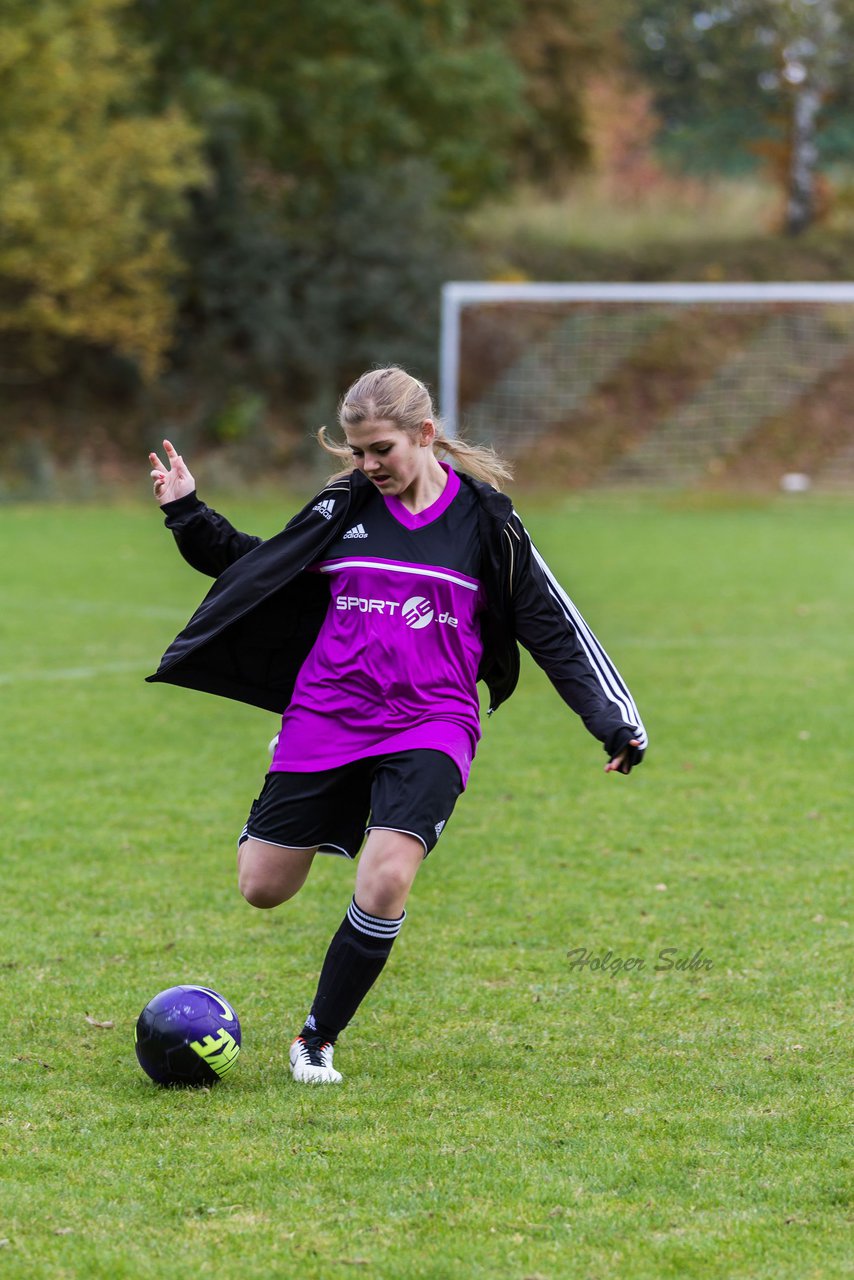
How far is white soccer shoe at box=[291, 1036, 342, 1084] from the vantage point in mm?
4695

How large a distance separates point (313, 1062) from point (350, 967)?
295mm

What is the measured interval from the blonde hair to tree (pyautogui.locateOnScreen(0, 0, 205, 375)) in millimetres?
23814

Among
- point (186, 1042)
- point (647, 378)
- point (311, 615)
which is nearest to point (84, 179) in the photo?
point (647, 378)

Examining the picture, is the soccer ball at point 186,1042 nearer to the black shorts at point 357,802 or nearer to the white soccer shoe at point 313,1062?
the white soccer shoe at point 313,1062

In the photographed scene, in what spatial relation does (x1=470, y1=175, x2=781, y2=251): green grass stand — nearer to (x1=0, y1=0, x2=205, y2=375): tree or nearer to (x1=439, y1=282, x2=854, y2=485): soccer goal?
(x1=439, y1=282, x2=854, y2=485): soccer goal

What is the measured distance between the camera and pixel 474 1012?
538 centimetres

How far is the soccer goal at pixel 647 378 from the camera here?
3123 centimetres

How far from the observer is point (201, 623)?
4.99 m

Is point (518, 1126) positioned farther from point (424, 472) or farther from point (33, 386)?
Result: point (33, 386)

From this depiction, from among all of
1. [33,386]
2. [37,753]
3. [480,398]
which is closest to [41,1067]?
[37,753]

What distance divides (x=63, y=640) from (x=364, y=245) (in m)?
21.0

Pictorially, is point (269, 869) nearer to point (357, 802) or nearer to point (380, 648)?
point (357, 802)

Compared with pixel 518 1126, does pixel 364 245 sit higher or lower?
lower

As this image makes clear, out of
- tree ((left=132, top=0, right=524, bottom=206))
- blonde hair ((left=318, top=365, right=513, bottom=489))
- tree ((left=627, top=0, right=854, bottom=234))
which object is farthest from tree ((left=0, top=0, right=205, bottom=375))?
blonde hair ((left=318, top=365, right=513, bottom=489))
